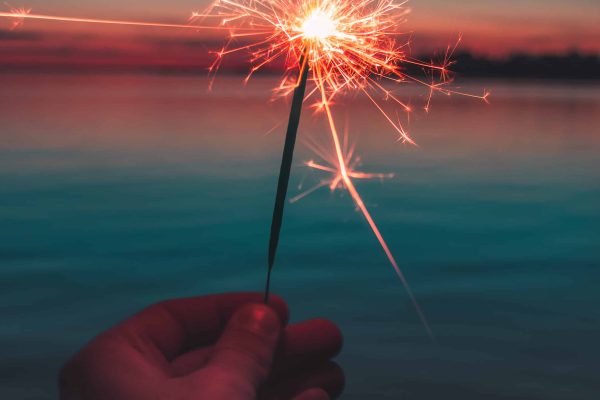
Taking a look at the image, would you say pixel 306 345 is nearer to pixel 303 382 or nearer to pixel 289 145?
pixel 303 382

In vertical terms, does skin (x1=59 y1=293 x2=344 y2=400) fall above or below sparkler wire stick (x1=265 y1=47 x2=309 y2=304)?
below

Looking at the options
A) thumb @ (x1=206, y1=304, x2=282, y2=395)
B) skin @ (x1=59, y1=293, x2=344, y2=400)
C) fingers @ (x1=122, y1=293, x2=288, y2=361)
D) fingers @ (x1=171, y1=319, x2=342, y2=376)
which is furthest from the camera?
fingers @ (x1=171, y1=319, x2=342, y2=376)

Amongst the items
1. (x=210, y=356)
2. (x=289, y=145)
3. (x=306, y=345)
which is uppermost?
(x=289, y=145)

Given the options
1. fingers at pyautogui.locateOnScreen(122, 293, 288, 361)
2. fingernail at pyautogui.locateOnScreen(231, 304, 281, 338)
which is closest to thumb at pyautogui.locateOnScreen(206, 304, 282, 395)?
fingernail at pyautogui.locateOnScreen(231, 304, 281, 338)

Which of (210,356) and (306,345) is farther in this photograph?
(306,345)

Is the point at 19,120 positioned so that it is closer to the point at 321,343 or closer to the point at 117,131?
the point at 117,131

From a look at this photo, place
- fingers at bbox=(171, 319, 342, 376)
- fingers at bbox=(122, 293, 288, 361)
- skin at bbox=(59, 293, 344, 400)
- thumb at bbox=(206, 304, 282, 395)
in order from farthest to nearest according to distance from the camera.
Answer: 1. fingers at bbox=(171, 319, 342, 376)
2. fingers at bbox=(122, 293, 288, 361)
3. thumb at bbox=(206, 304, 282, 395)
4. skin at bbox=(59, 293, 344, 400)

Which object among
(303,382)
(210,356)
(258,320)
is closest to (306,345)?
(303,382)

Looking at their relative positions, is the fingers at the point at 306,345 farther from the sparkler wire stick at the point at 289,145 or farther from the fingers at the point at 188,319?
the sparkler wire stick at the point at 289,145

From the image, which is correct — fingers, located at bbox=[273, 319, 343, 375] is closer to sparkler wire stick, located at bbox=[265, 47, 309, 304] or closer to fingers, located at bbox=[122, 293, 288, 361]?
fingers, located at bbox=[122, 293, 288, 361]

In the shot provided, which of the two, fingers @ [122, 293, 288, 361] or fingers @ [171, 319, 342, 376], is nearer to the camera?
fingers @ [122, 293, 288, 361]
